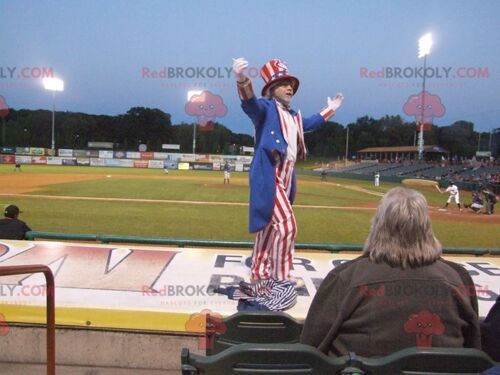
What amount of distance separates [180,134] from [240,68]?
326 ft

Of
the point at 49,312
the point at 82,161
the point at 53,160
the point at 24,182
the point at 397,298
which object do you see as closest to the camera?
the point at 397,298

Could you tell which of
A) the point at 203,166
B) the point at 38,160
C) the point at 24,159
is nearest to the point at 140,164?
the point at 203,166

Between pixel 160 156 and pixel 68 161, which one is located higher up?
pixel 160 156

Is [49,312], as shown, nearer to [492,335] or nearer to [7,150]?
[492,335]

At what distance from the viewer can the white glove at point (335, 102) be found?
4.28 m

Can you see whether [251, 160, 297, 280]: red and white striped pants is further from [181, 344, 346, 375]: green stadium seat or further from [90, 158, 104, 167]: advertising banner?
[90, 158, 104, 167]: advertising banner

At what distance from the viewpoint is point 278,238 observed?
3.40 m

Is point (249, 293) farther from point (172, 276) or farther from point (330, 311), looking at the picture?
point (330, 311)

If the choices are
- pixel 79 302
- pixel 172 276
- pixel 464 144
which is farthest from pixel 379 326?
pixel 464 144

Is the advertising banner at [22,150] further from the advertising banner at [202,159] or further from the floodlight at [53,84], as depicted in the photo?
the advertising banner at [202,159]

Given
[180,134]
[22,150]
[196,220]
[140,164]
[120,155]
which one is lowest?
[196,220]

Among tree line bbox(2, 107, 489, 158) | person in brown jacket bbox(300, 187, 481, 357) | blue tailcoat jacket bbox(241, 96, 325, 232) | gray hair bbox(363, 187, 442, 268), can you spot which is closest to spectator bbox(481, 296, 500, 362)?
person in brown jacket bbox(300, 187, 481, 357)

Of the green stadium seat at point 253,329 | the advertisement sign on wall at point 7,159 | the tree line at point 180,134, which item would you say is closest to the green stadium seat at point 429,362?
the green stadium seat at point 253,329

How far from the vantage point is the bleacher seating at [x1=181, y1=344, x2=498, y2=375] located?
1497 mm
